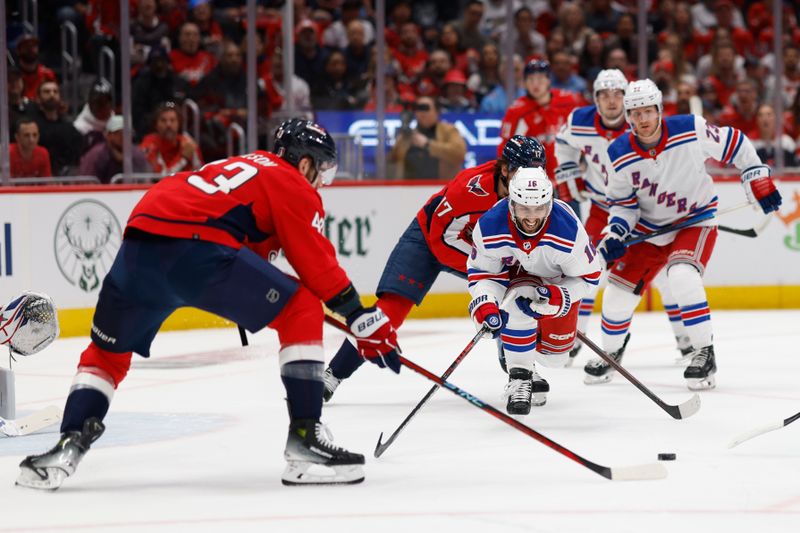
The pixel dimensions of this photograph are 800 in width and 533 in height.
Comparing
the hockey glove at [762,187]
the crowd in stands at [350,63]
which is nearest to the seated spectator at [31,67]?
the crowd in stands at [350,63]

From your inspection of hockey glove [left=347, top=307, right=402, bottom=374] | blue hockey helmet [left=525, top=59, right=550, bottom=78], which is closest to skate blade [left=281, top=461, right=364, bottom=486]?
hockey glove [left=347, top=307, right=402, bottom=374]

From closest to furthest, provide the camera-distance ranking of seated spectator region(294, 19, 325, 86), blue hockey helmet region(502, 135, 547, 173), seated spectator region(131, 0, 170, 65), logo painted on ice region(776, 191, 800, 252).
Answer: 1. blue hockey helmet region(502, 135, 547, 173)
2. seated spectator region(131, 0, 170, 65)
3. logo painted on ice region(776, 191, 800, 252)
4. seated spectator region(294, 19, 325, 86)

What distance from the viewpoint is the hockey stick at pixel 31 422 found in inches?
162

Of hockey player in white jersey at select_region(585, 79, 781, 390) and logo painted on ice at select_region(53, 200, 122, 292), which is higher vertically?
hockey player in white jersey at select_region(585, 79, 781, 390)

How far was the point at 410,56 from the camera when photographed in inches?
348

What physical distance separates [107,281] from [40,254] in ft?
11.6

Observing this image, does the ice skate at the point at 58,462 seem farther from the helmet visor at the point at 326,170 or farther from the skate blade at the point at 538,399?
the skate blade at the point at 538,399

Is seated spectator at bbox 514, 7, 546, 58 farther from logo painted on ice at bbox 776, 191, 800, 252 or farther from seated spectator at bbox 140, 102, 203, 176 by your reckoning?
seated spectator at bbox 140, 102, 203, 176

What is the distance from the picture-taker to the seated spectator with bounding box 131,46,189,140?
7277 mm

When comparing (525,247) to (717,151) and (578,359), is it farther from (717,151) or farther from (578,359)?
(578,359)

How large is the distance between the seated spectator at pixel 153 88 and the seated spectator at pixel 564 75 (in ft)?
8.42

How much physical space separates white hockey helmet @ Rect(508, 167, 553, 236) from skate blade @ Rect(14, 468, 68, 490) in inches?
62.7

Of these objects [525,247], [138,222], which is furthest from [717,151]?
[138,222]

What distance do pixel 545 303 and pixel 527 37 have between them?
496 centimetres
